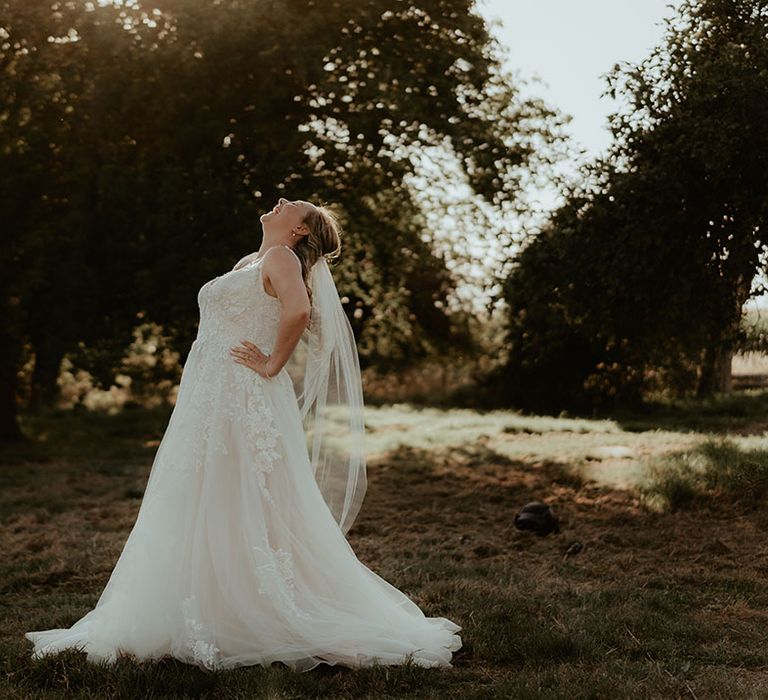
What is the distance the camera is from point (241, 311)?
536 centimetres

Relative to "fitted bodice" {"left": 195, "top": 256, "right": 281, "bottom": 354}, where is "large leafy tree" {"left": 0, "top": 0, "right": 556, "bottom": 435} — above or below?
above

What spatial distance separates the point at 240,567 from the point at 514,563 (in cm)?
343

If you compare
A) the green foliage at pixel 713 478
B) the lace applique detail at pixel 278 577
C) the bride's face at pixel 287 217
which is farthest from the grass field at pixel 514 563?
the bride's face at pixel 287 217

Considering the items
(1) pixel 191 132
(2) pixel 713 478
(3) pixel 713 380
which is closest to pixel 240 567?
(2) pixel 713 478

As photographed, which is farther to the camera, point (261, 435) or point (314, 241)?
point (314, 241)

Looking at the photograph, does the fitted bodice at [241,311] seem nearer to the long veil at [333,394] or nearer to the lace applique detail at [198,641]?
the long veil at [333,394]

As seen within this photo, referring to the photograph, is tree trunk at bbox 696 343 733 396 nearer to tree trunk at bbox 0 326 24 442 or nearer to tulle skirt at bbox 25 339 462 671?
tree trunk at bbox 0 326 24 442

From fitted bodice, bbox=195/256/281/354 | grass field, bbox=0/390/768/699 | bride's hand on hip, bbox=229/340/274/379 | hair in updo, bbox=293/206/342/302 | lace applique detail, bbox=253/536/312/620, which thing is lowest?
grass field, bbox=0/390/768/699

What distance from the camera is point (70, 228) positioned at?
1495 centimetres

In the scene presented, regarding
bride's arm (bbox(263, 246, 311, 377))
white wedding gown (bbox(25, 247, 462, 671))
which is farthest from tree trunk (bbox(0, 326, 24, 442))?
bride's arm (bbox(263, 246, 311, 377))

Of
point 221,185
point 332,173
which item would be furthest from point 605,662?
point 332,173

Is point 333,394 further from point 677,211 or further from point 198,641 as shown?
point 677,211

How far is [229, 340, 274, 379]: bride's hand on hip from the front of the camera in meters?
5.32

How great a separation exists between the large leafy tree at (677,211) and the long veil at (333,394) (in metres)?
5.23
